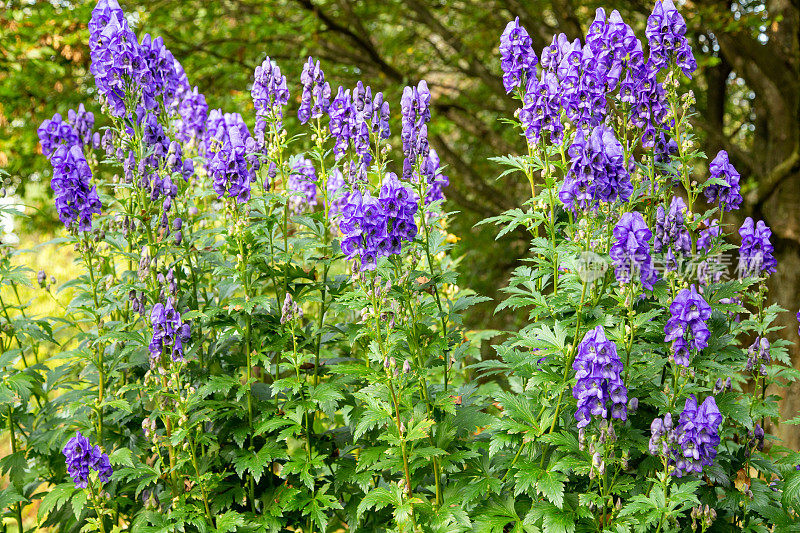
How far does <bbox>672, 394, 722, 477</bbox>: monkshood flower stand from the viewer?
9.79 feet

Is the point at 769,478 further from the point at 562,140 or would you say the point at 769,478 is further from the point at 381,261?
the point at 381,261

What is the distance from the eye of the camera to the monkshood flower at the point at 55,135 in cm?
454

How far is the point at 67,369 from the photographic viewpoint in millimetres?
4465

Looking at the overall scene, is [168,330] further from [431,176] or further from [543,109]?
[543,109]

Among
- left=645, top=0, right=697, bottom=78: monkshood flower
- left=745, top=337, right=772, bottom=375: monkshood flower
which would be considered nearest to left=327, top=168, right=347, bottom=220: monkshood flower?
left=645, top=0, right=697, bottom=78: monkshood flower

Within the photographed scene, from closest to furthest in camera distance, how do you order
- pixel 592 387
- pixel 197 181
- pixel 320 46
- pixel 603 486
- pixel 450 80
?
1. pixel 592 387
2. pixel 603 486
3. pixel 197 181
4. pixel 320 46
5. pixel 450 80

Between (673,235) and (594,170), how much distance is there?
500 mm

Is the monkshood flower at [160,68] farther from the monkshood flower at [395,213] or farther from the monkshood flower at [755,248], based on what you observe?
the monkshood flower at [755,248]

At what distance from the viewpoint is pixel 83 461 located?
353 cm

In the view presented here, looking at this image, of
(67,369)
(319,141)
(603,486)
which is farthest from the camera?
(67,369)

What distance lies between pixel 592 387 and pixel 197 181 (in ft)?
12.0

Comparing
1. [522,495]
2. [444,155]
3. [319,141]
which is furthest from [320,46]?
[522,495]

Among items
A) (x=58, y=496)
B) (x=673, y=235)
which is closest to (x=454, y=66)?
(x=673, y=235)

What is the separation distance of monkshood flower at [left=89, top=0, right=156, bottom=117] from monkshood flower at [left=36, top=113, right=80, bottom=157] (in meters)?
0.85
